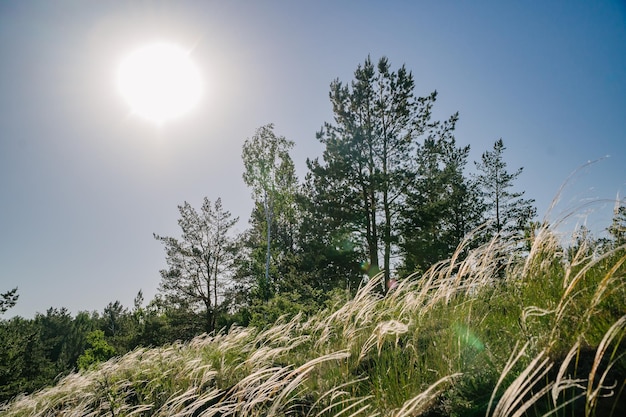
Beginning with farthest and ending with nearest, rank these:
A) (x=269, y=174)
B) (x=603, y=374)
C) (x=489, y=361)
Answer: (x=269, y=174) < (x=489, y=361) < (x=603, y=374)

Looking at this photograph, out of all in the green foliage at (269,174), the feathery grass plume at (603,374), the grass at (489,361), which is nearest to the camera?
the feathery grass plume at (603,374)

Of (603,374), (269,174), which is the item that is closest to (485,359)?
(603,374)

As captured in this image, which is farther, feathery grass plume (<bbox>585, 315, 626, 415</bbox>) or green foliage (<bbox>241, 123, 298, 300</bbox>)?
green foliage (<bbox>241, 123, 298, 300</bbox>)

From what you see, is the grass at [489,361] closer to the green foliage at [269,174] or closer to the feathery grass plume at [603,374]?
the feathery grass plume at [603,374]

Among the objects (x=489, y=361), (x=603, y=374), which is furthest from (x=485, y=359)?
(x=603, y=374)

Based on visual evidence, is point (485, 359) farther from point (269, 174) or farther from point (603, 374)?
point (269, 174)

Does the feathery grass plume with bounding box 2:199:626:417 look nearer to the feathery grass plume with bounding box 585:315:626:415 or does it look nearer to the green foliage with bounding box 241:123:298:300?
the feathery grass plume with bounding box 585:315:626:415

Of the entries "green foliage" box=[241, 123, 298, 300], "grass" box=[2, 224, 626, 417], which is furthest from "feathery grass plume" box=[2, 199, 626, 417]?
"green foliage" box=[241, 123, 298, 300]

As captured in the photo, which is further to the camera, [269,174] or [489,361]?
[269,174]

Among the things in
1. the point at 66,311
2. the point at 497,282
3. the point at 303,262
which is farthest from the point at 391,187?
the point at 66,311

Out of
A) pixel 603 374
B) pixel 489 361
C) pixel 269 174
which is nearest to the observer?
pixel 603 374

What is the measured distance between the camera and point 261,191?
1980 cm

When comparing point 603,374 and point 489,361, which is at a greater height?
point 603,374

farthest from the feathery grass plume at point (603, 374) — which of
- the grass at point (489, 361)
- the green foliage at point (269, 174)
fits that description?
the green foliage at point (269, 174)
